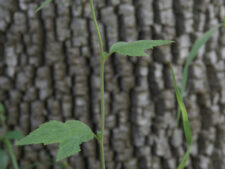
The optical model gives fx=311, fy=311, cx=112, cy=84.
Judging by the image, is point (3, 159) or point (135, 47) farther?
point (3, 159)

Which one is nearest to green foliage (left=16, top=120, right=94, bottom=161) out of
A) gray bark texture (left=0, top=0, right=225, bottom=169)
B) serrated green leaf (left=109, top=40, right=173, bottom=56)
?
serrated green leaf (left=109, top=40, right=173, bottom=56)

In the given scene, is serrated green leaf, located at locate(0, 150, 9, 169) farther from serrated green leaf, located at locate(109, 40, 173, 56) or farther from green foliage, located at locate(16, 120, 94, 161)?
serrated green leaf, located at locate(109, 40, 173, 56)

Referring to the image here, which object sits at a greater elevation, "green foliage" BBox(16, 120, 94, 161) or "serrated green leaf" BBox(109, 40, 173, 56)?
"serrated green leaf" BBox(109, 40, 173, 56)

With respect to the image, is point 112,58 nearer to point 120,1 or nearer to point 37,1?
point 120,1

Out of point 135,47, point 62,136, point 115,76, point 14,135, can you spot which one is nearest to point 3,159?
point 14,135

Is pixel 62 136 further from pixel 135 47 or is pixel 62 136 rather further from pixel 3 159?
pixel 3 159

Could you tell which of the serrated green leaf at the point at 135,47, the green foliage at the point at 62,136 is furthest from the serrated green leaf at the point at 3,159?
the serrated green leaf at the point at 135,47

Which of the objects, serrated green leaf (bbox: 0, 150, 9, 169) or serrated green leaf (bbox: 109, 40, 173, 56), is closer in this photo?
serrated green leaf (bbox: 109, 40, 173, 56)
